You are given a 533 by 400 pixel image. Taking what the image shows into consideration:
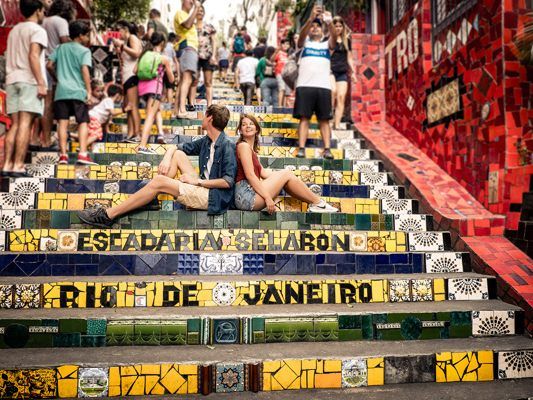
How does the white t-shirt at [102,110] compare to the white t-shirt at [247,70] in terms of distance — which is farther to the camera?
the white t-shirt at [247,70]

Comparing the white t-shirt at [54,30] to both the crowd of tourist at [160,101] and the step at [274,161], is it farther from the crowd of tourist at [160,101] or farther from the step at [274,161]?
the step at [274,161]

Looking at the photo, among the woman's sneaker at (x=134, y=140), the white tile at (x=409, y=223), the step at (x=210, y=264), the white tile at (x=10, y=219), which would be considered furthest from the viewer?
the woman's sneaker at (x=134, y=140)

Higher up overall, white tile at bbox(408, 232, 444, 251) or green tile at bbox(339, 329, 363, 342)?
white tile at bbox(408, 232, 444, 251)

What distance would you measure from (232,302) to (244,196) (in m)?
1.22

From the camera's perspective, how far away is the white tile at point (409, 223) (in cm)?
437

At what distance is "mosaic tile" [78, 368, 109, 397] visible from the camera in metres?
2.48

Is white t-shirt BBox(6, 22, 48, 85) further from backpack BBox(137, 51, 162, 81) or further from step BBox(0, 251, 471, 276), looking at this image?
step BBox(0, 251, 471, 276)

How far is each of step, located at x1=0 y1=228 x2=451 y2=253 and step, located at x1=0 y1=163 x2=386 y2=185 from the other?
1.01m

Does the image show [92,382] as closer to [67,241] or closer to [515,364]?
[67,241]

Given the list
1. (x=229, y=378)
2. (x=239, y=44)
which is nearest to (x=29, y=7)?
(x=229, y=378)

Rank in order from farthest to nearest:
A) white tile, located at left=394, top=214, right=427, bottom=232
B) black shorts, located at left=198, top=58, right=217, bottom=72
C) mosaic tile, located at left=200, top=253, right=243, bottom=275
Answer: black shorts, located at left=198, top=58, right=217, bottom=72
white tile, located at left=394, top=214, right=427, bottom=232
mosaic tile, located at left=200, top=253, right=243, bottom=275

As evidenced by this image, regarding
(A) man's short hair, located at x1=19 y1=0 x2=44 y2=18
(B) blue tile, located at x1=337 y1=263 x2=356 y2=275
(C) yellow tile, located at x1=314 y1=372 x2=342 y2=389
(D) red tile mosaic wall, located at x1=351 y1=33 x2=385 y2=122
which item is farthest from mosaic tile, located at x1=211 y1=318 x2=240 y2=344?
(D) red tile mosaic wall, located at x1=351 y1=33 x2=385 y2=122

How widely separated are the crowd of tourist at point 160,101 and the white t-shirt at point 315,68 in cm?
1

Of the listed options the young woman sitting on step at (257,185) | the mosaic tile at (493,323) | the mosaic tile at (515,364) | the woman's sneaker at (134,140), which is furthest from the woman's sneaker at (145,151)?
the mosaic tile at (515,364)
